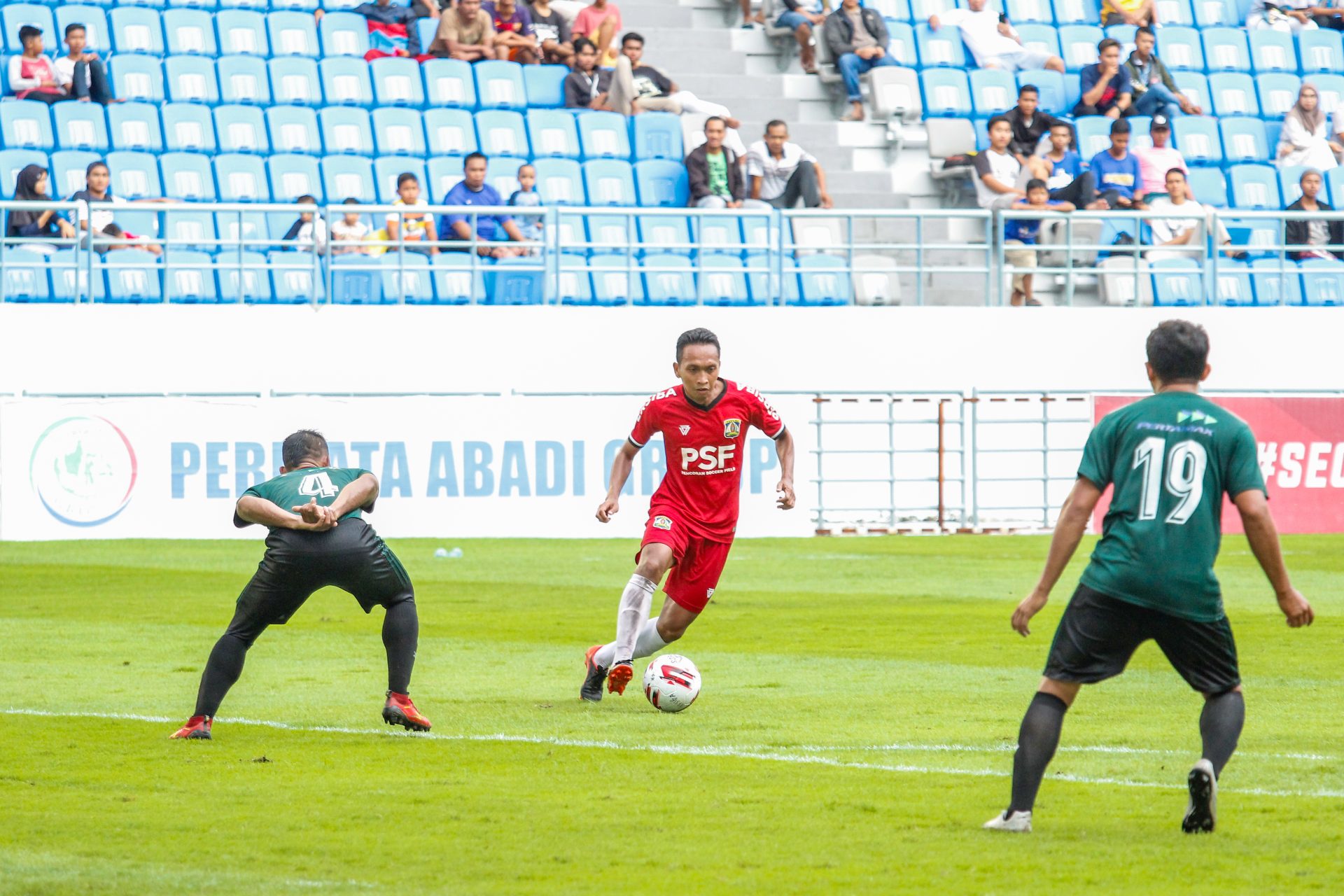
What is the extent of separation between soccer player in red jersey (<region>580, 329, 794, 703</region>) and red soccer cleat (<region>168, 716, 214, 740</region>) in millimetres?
2080

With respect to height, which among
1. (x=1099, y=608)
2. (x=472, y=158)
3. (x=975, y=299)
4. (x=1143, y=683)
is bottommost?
(x=1143, y=683)

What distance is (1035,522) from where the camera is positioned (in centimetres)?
2356

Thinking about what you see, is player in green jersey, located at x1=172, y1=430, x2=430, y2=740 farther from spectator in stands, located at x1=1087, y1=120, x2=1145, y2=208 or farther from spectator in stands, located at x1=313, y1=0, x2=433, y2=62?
spectator in stands, located at x1=1087, y1=120, x2=1145, y2=208

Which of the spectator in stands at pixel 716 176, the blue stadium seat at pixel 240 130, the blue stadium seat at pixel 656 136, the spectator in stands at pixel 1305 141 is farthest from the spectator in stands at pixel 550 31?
the spectator in stands at pixel 1305 141

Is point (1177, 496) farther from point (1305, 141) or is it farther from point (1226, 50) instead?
point (1226, 50)

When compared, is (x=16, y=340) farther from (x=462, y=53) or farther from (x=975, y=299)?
(x=975, y=299)

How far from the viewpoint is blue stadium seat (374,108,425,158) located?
2423cm

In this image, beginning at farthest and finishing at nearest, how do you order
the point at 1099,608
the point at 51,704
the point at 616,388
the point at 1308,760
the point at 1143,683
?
the point at 616,388 < the point at 1143,683 < the point at 51,704 < the point at 1308,760 < the point at 1099,608

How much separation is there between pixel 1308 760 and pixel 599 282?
16.3m

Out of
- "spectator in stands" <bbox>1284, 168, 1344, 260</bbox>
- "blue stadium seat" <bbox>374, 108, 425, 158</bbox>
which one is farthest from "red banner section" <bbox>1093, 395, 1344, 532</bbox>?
"blue stadium seat" <bbox>374, 108, 425, 158</bbox>

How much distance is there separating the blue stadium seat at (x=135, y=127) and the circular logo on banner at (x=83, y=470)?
4462 mm

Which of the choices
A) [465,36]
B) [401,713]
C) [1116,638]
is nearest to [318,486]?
[401,713]

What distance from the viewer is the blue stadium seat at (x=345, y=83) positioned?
2455 centimetres

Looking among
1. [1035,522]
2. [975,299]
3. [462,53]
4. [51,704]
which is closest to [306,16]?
[462,53]
